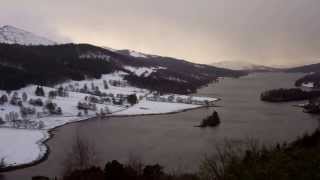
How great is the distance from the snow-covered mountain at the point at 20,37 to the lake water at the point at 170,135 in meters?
121

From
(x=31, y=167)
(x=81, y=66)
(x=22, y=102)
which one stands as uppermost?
(x=81, y=66)

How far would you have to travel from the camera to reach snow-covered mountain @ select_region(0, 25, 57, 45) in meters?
167

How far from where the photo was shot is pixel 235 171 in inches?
181

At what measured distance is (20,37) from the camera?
174m

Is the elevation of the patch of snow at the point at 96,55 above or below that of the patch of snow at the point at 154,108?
above

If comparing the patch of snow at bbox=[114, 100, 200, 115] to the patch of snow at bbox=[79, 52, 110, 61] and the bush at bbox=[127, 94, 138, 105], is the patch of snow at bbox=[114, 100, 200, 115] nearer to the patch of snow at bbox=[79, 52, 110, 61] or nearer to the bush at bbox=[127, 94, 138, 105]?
the bush at bbox=[127, 94, 138, 105]

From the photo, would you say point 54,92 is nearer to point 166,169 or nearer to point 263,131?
point 263,131

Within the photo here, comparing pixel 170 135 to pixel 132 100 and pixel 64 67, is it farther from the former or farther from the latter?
pixel 64 67

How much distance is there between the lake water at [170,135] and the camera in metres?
29.2

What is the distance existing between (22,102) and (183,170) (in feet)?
140

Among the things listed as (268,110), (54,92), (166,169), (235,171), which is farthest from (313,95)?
(235,171)

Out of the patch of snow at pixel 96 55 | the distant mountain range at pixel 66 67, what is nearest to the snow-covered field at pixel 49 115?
the distant mountain range at pixel 66 67

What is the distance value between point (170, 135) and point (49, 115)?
24.6 m

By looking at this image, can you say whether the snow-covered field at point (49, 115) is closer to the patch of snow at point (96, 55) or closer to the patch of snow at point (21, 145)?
the patch of snow at point (21, 145)
